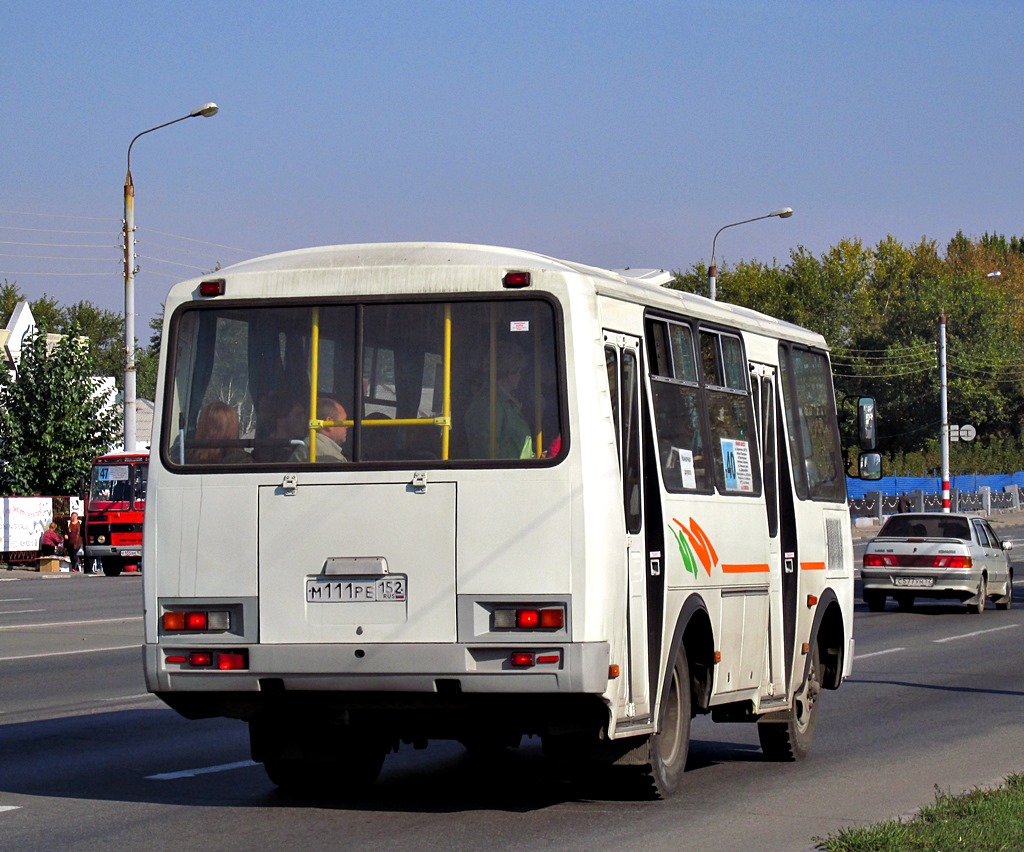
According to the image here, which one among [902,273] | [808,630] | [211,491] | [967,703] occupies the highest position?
[902,273]

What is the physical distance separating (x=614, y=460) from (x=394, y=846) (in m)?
2.08

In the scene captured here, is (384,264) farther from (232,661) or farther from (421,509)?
(232,661)

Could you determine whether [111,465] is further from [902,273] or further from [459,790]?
[902,273]

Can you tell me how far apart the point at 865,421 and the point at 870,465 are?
321 mm

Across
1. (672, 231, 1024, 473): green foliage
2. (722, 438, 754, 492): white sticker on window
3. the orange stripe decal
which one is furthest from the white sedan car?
(672, 231, 1024, 473): green foliage

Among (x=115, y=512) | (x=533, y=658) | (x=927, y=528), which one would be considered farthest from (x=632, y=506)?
(x=115, y=512)

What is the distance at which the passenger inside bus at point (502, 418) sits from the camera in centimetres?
802

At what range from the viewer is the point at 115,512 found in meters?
41.9

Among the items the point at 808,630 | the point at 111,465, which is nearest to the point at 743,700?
the point at 808,630

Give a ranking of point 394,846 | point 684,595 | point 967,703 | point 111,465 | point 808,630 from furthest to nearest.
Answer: point 111,465 < point 967,703 < point 808,630 < point 684,595 < point 394,846

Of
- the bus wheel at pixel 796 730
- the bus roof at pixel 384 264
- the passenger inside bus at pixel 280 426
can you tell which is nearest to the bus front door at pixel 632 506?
the bus roof at pixel 384 264

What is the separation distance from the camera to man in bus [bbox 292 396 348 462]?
27.0 ft

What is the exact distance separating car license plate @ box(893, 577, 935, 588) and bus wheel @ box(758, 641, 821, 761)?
16.1 metres

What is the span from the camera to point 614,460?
8.09m
